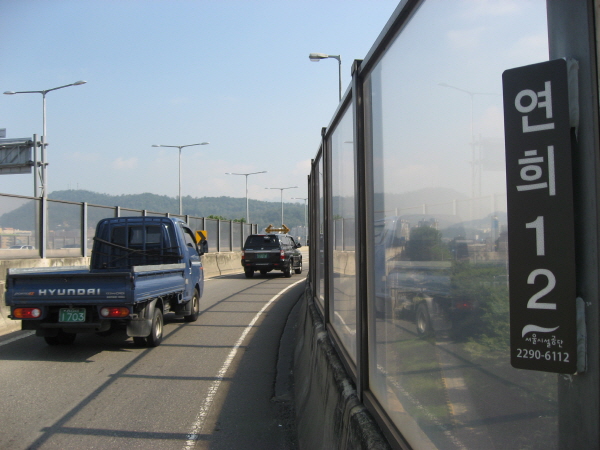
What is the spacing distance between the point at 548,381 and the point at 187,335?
357 inches

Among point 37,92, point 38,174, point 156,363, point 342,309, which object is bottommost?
point 156,363

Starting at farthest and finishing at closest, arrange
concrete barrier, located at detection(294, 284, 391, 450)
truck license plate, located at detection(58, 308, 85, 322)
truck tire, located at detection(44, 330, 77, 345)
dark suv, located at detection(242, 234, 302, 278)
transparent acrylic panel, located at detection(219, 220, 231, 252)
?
transparent acrylic panel, located at detection(219, 220, 231, 252), dark suv, located at detection(242, 234, 302, 278), truck tire, located at detection(44, 330, 77, 345), truck license plate, located at detection(58, 308, 85, 322), concrete barrier, located at detection(294, 284, 391, 450)

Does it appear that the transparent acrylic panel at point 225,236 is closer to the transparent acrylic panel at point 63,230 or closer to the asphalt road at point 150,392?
the transparent acrylic panel at point 63,230

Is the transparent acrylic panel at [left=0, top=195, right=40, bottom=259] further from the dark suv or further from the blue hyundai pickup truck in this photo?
the dark suv

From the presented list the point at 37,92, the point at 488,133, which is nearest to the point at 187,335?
the point at 488,133

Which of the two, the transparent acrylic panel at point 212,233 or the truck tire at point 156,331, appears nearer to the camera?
the truck tire at point 156,331

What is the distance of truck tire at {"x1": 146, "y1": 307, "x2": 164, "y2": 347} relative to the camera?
8.61m

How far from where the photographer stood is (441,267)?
1979mm

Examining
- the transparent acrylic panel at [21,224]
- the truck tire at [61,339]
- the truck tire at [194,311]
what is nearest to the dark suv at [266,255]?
the transparent acrylic panel at [21,224]

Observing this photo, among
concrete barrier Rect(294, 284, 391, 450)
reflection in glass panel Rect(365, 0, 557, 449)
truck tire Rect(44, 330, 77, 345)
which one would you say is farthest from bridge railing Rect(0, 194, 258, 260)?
reflection in glass panel Rect(365, 0, 557, 449)

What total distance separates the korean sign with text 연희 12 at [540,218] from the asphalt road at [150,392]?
370cm

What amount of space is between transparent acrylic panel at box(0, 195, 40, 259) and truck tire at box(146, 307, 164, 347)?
317 inches

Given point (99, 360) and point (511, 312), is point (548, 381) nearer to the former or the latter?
point (511, 312)

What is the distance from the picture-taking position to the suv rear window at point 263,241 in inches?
978
